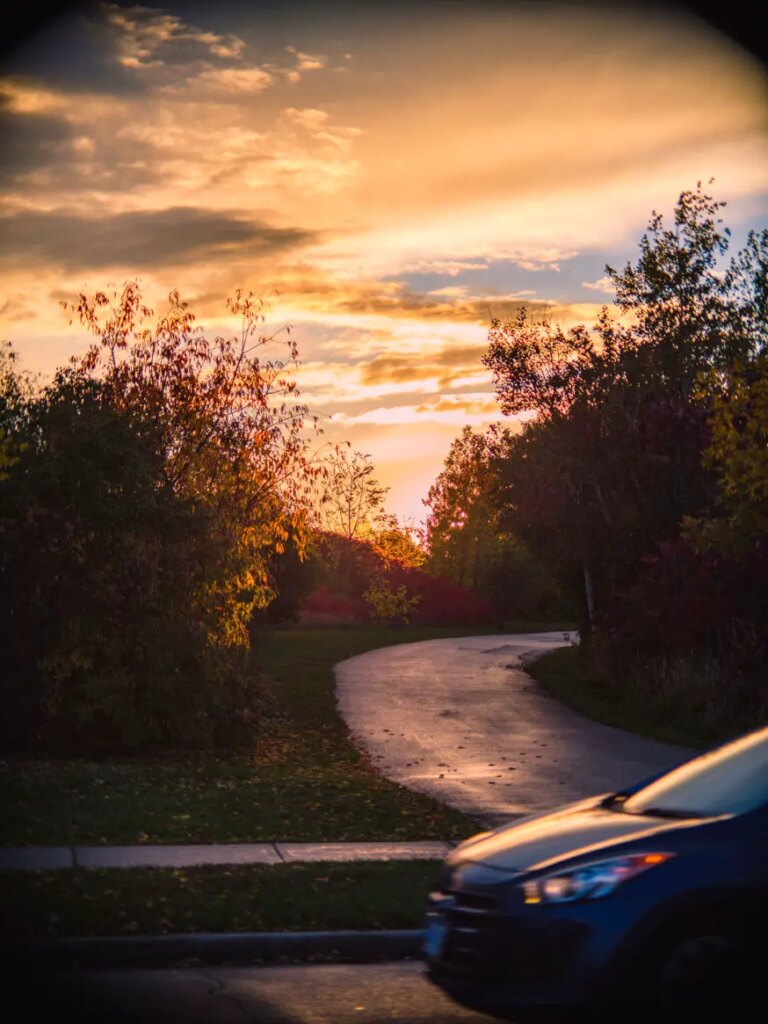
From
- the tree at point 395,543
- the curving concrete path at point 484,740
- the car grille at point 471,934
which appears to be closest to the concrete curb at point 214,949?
the car grille at point 471,934

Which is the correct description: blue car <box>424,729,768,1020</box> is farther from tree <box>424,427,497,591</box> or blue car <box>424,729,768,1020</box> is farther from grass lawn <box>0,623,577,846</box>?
tree <box>424,427,497,591</box>

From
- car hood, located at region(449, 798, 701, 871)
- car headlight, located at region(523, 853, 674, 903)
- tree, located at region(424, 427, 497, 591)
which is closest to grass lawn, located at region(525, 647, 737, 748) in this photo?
car hood, located at region(449, 798, 701, 871)

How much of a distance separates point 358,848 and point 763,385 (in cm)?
912

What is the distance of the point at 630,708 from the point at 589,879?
61.7 ft

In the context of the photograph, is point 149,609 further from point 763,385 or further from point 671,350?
point 671,350

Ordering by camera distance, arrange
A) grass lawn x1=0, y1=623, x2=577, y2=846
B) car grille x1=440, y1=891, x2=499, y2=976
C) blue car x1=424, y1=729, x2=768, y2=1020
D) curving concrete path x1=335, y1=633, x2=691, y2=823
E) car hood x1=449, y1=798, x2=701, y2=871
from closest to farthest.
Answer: blue car x1=424, y1=729, x2=768, y2=1020, car grille x1=440, y1=891, x2=499, y2=976, car hood x1=449, y1=798, x2=701, y2=871, grass lawn x1=0, y1=623, x2=577, y2=846, curving concrete path x1=335, y1=633, x2=691, y2=823

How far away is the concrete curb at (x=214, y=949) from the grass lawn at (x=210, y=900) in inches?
7.6

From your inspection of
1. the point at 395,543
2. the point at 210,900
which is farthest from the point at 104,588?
the point at 395,543

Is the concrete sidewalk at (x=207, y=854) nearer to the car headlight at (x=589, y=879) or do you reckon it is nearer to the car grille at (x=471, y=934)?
the car grille at (x=471, y=934)

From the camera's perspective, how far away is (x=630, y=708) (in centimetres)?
2452

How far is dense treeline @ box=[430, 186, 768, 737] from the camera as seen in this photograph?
21172mm

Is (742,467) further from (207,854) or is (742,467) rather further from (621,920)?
(621,920)

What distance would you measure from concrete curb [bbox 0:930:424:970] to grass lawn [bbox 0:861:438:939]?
192 millimetres

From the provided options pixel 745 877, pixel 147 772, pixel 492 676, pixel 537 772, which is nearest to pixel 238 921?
pixel 745 877
